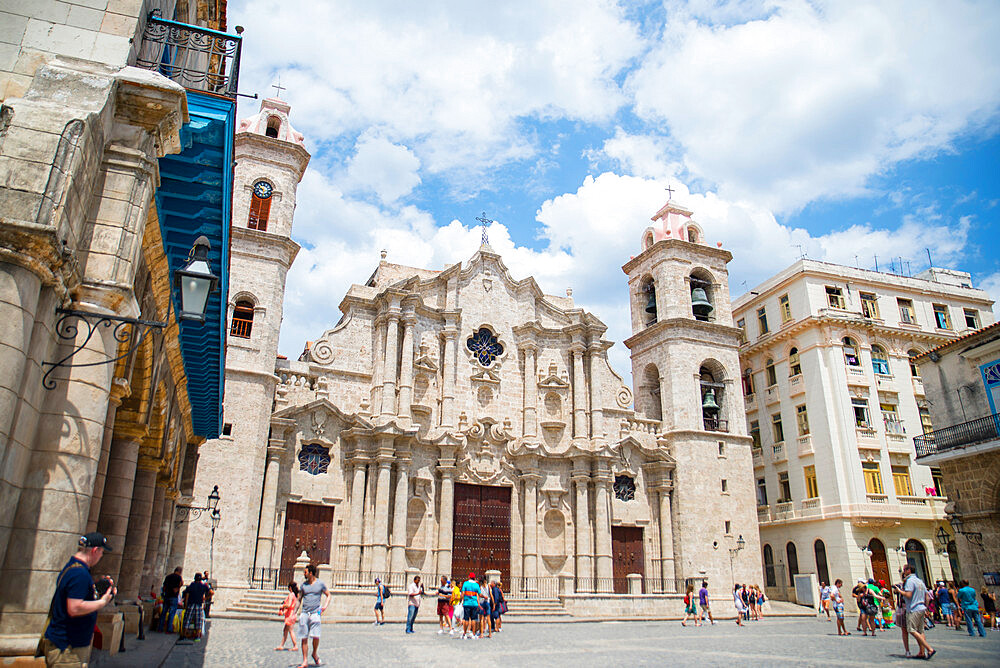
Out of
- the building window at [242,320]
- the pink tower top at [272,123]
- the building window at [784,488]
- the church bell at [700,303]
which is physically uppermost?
the pink tower top at [272,123]

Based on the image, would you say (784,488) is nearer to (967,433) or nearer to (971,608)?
(967,433)

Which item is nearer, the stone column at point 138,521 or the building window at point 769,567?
the stone column at point 138,521

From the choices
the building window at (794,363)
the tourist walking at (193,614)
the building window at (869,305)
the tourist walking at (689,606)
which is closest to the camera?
the tourist walking at (193,614)

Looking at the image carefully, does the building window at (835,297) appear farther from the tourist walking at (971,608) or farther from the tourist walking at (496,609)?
the tourist walking at (496,609)

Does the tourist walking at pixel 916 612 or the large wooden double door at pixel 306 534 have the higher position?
the large wooden double door at pixel 306 534

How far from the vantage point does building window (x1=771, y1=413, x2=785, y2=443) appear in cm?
3384

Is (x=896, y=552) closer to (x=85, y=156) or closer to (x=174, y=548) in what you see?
(x=174, y=548)

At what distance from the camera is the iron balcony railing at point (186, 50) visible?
7.52 m

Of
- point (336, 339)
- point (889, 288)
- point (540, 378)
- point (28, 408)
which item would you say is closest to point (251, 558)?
point (336, 339)

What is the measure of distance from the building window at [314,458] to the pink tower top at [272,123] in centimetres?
1159

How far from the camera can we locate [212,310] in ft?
40.6

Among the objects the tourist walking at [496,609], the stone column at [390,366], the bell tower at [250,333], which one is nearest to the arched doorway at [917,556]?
the tourist walking at [496,609]

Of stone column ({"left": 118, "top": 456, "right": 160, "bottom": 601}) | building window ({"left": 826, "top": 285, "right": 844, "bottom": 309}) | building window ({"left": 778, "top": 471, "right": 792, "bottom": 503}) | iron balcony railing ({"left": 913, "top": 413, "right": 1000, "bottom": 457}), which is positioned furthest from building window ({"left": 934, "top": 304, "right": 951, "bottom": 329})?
stone column ({"left": 118, "top": 456, "right": 160, "bottom": 601})

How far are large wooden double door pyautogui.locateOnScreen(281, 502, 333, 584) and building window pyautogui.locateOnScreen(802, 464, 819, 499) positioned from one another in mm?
21665
